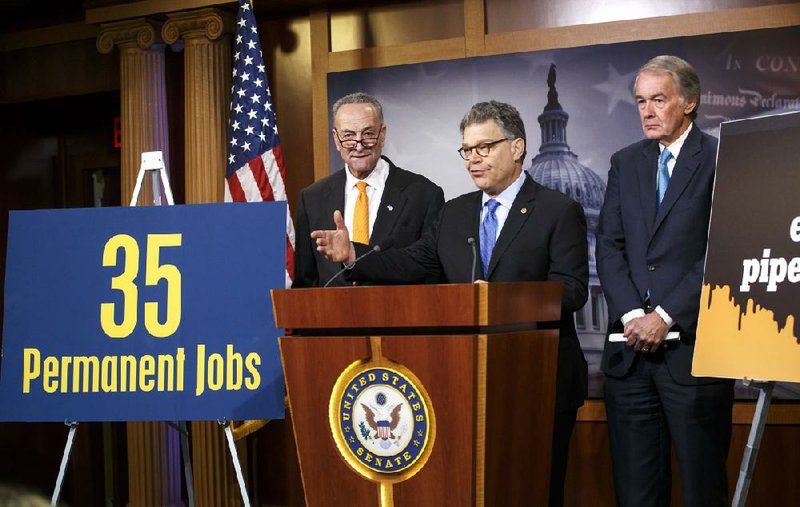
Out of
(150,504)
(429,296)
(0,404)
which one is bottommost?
(150,504)

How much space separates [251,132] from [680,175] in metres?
2.37

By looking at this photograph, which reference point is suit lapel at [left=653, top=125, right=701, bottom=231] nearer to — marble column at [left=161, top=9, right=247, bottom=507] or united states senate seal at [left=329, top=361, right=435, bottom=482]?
united states senate seal at [left=329, top=361, right=435, bottom=482]

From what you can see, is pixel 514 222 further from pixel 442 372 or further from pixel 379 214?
pixel 442 372

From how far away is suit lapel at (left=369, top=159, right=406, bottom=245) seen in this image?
355 centimetres

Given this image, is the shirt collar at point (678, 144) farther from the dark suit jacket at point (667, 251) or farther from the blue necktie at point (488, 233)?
the blue necktie at point (488, 233)

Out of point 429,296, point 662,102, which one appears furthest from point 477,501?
point 662,102

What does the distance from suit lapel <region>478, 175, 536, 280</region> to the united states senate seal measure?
79 centimetres

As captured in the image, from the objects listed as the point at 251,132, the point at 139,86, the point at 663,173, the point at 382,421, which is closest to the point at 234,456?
the point at 382,421

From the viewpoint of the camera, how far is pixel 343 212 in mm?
3650

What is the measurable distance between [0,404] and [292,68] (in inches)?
96.2

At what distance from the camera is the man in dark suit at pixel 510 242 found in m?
2.88

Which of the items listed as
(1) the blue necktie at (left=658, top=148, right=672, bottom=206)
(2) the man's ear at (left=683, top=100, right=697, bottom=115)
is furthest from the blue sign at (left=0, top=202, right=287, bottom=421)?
(2) the man's ear at (left=683, top=100, right=697, bottom=115)

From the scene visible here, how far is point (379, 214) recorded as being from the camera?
3.57 m

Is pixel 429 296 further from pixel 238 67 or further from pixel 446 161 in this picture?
pixel 238 67
